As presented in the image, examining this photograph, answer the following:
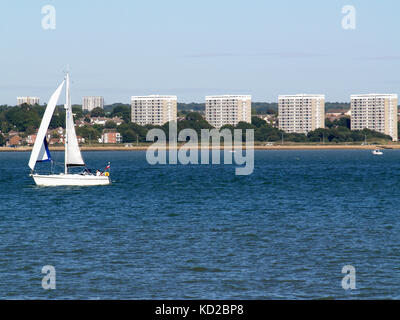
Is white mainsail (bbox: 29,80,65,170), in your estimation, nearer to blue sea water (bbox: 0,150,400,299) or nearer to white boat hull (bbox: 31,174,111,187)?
white boat hull (bbox: 31,174,111,187)

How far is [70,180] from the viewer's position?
61750 millimetres

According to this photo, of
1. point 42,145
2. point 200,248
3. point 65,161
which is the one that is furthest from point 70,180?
point 200,248

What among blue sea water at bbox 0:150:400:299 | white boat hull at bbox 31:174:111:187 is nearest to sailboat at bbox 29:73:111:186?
white boat hull at bbox 31:174:111:187

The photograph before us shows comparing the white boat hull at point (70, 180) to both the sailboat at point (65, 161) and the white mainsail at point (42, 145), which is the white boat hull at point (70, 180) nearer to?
the sailboat at point (65, 161)

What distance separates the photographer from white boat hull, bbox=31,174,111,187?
2426 inches

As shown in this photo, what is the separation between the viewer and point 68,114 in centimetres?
6638

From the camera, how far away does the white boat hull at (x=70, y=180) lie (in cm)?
6162

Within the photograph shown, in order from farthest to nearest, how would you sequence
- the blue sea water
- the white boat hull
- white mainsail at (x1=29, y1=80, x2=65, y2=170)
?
white mainsail at (x1=29, y1=80, x2=65, y2=170) < the white boat hull < the blue sea water

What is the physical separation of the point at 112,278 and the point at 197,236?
1013cm

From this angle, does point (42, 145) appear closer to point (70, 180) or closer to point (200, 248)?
point (70, 180)

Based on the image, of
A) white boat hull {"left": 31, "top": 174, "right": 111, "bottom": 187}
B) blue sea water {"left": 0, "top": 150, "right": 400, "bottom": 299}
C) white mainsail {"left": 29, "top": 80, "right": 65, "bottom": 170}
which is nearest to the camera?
blue sea water {"left": 0, "top": 150, "right": 400, "bottom": 299}

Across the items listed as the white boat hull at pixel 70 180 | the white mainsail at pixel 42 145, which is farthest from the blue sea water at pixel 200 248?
the white mainsail at pixel 42 145

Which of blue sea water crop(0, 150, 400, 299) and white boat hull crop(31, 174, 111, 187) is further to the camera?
white boat hull crop(31, 174, 111, 187)
